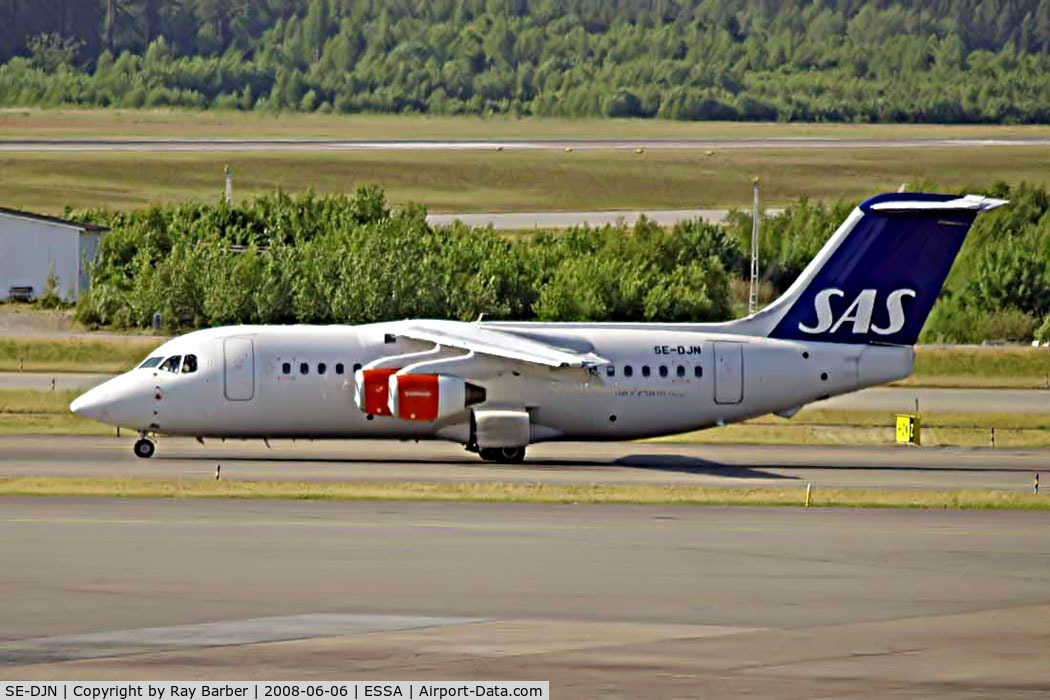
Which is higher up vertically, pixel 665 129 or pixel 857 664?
pixel 665 129

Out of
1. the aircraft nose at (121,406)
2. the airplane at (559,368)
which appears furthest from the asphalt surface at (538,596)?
the aircraft nose at (121,406)

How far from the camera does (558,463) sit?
38.7 metres

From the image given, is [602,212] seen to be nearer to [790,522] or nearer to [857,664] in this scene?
[790,522]

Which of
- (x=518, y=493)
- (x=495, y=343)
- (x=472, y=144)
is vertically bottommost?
(x=518, y=493)

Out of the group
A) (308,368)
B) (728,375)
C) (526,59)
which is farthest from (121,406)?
(526,59)

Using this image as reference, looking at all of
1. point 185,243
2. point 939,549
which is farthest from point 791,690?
point 185,243

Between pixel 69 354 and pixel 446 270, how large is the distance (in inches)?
595

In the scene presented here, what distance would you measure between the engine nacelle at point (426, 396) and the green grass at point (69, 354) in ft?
78.5

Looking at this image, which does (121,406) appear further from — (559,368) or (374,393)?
(559,368)

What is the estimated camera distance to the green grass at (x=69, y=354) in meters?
59.4

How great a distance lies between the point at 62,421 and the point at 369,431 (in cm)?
1076

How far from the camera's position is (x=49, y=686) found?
640 inches

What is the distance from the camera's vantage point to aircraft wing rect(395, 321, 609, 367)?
1432 inches

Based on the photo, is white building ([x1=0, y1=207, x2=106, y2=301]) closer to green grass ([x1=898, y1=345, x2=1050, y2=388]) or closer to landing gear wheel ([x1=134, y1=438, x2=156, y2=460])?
green grass ([x1=898, y1=345, x2=1050, y2=388])
